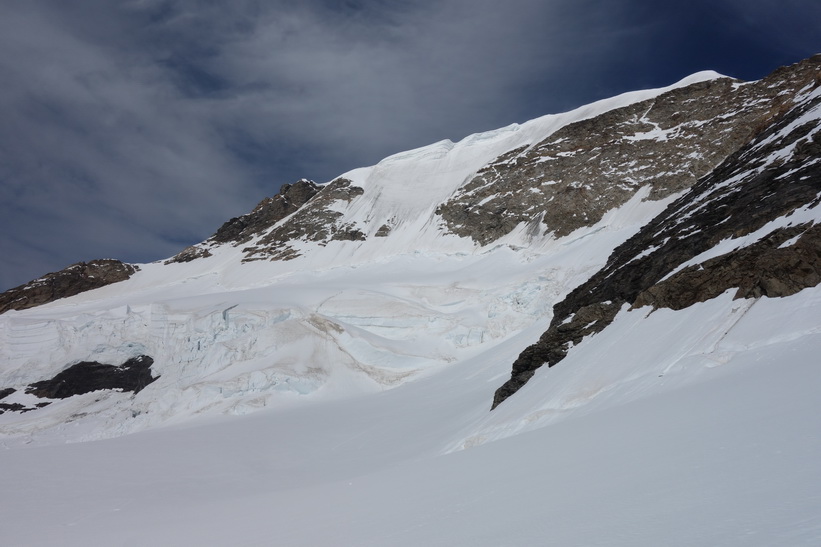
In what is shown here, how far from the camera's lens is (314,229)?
72812 millimetres

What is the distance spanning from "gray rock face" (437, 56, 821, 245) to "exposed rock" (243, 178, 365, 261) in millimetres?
15690

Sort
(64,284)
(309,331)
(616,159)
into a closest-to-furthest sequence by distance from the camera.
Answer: (309,331) → (616,159) → (64,284)

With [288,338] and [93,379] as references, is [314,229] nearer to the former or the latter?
[93,379]

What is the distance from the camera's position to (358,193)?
78625 mm

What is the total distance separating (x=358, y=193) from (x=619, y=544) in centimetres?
7681

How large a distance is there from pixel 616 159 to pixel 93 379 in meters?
50.9

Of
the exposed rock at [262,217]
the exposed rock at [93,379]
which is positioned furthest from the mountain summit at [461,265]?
the exposed rock at [262,217]

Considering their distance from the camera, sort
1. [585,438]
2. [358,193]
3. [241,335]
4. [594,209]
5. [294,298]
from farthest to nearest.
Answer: [358,193], [594,209], [294,298], [241,335], [585,438]

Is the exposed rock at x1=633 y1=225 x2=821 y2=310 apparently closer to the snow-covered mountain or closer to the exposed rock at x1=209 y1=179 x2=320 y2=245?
the snow-covered mountain

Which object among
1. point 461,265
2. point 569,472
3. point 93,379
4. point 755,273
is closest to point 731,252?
point 755,273

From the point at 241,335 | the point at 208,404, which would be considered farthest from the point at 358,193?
the point at 208,404

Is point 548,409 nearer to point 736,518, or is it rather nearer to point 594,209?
point 736,518


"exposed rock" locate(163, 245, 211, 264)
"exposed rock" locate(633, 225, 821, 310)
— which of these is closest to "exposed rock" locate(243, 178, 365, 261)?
"exposed rock" locate(163, 245, 211, 264)

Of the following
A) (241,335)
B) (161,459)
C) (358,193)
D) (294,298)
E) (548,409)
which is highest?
(358,193)
